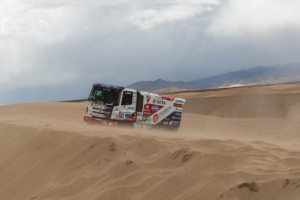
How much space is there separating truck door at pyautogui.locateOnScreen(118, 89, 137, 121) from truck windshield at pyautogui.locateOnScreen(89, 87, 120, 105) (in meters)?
0.32

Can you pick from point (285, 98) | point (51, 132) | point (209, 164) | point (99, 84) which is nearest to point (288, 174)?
point (209, 164)

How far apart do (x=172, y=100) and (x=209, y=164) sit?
1318 centimetres

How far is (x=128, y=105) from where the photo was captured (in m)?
17.4

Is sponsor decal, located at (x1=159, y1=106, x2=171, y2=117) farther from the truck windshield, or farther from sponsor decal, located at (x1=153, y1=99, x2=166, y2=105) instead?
the truck windshield

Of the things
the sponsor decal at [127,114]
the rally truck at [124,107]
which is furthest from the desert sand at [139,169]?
the sponsor decal at [127,114]

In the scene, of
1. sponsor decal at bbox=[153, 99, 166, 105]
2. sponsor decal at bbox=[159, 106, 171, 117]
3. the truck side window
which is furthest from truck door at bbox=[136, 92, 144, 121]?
sponsor decal at bbox=[159, 106, 171, 117]

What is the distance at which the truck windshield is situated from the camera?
17172 mm

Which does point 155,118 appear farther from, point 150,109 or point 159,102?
point 159,102

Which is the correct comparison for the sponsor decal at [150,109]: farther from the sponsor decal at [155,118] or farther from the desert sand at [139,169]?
the desert sand at [139,169]

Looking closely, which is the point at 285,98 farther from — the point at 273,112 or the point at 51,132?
the point at 51,132

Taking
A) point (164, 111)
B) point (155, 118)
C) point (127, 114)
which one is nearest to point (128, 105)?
point (127, 114)

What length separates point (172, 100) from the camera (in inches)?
751

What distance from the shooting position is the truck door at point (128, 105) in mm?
17188

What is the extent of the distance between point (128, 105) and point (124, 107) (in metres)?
0.24
